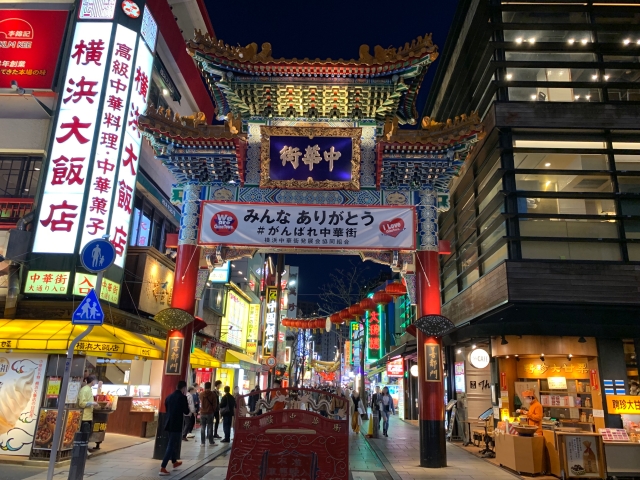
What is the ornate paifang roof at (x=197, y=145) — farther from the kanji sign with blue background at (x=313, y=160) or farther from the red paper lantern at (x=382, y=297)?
the red paper lantern at (x=382, y=297)

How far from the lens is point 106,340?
462 inches

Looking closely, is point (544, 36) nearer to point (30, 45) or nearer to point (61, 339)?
point (30, 45)

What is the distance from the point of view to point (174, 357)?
11680mm

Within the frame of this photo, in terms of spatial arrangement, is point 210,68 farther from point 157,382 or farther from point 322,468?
point 157,382

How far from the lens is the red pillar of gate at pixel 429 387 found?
11188mm

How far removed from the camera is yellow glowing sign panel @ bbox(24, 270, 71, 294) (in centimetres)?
1259

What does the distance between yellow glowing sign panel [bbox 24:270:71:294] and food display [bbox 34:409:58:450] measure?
3267 millimetres

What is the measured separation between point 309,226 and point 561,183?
8.49 m

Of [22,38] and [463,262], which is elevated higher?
[22,38]

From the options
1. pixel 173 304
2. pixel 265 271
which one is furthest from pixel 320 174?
pixel 265 271

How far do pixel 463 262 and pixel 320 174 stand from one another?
9.04m

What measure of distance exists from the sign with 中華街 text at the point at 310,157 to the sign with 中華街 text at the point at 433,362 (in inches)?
185

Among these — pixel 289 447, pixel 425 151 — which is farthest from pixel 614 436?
pixel 425 151

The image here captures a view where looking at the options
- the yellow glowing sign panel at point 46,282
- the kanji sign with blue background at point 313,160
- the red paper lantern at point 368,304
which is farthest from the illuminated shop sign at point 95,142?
the red paper lantern at point 368,304
